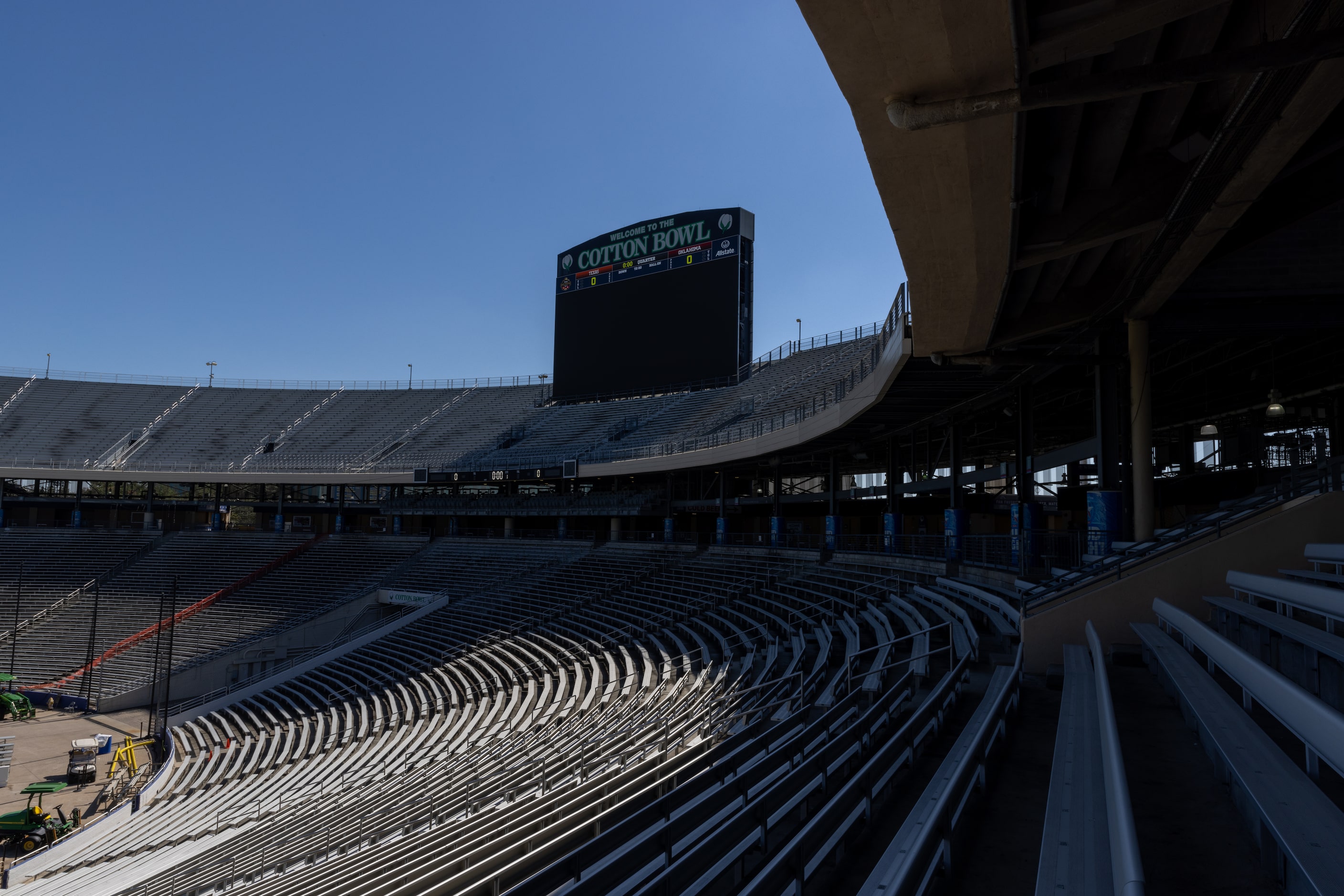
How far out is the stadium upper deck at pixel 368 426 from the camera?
3419cm

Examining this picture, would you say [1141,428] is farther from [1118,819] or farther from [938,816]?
[1118,819]

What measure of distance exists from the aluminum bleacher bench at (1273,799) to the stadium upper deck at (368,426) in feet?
75.7

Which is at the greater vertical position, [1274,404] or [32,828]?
[1274,404]

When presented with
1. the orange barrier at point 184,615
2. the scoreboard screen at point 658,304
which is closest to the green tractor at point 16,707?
the orange barrier at point 184,615

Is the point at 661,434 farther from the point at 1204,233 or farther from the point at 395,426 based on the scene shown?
the point at 1204,233

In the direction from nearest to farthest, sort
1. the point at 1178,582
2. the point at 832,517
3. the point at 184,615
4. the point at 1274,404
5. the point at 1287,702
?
the point at 1287,702, the point at 1178,582, the point at 1274,404, the point at 832,517, the point at 184,615

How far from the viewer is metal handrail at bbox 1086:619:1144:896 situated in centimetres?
214

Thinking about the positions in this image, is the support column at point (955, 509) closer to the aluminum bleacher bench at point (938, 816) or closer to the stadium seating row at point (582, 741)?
the stadium seating row at point (582, 741)

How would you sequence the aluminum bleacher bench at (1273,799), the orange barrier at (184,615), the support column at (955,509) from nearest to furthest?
the aluminum bleacher bench at (1273,799)
the support column at (955,509)
the orange barrier at (184,615)

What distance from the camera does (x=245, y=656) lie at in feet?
94.0

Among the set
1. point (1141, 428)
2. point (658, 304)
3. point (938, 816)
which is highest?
point (658, 304)

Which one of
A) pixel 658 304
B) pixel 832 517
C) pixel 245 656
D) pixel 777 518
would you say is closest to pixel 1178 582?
pixel 832 517

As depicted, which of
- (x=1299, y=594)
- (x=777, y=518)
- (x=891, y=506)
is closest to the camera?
(x=1299, y=594)

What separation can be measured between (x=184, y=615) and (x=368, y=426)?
54.9 feet
